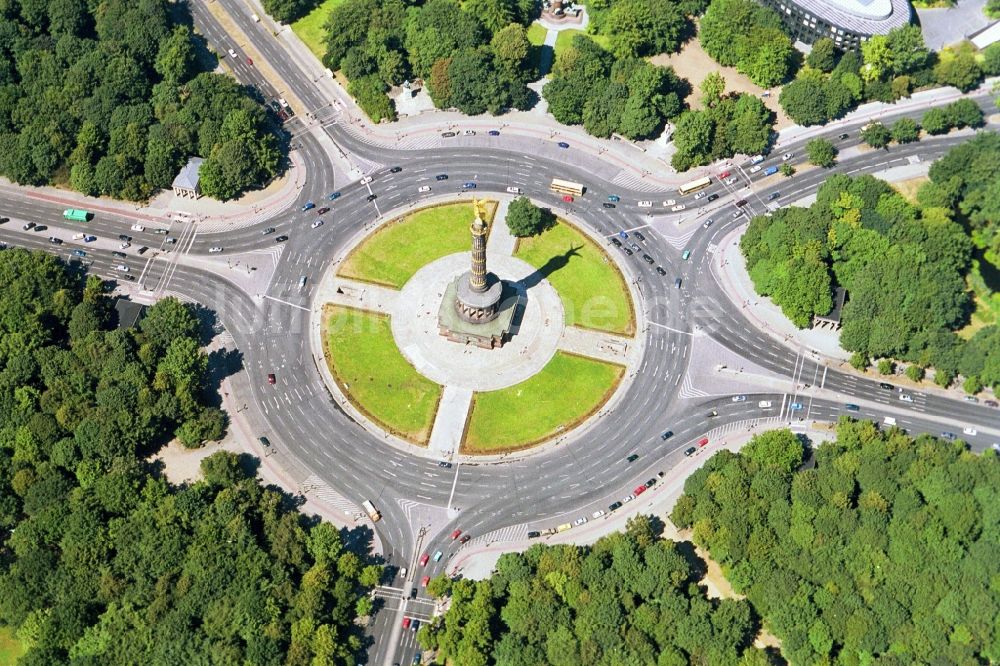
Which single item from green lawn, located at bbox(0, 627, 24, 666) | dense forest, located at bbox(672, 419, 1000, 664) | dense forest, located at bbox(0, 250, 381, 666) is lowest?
green lawn, located at bbox(0, 627, 24, 666)

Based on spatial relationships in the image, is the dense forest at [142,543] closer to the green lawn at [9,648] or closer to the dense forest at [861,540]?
the green lawn at [9,648]

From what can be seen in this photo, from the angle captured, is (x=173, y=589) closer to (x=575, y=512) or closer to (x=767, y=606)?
(x=575, y=512)

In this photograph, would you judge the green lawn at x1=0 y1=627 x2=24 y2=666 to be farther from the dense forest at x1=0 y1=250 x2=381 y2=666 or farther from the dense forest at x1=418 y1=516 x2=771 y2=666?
the dense forest at x1=418 y1=516 x2=771 y2=666

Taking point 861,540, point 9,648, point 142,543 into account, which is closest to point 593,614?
point 861,540

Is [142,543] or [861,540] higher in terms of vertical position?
[861,540]

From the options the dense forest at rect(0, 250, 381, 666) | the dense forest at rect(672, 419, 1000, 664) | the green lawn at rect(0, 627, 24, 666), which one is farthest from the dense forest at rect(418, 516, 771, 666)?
the green lawn at rect(0, 627, 24, 666)

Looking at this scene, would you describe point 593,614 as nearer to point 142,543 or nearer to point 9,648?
point 142,543
